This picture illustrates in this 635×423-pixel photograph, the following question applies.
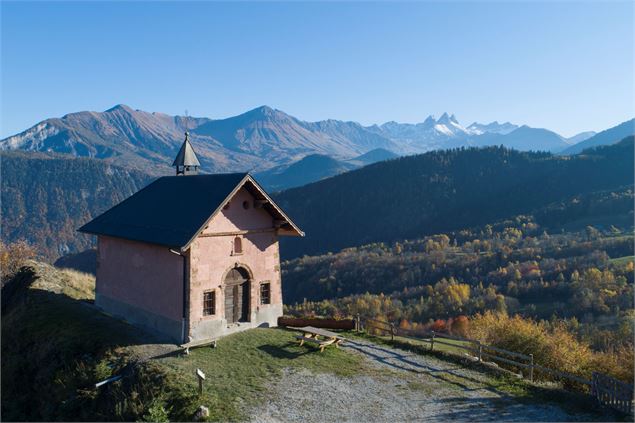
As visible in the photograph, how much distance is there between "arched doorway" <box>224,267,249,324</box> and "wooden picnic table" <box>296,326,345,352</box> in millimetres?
3535

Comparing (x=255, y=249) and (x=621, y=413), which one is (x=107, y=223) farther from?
(x=621, y=413)

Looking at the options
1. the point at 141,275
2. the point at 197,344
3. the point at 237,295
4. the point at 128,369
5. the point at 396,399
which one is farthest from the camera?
the point at 141,275

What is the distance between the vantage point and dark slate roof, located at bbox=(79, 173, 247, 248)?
24328 millimetres

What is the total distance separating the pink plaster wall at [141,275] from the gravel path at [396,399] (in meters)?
7.72

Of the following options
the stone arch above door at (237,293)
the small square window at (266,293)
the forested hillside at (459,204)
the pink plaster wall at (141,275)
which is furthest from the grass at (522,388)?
the forested hillside at (459,204)

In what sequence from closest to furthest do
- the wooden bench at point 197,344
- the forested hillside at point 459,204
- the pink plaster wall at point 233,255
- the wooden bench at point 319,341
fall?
the wooden bench at point 197,344
the wooden bench at point 319,341
the pink plaster wall at point 233,255
the forested hillside at point 459,204

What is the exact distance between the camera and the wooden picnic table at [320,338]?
78.5ft

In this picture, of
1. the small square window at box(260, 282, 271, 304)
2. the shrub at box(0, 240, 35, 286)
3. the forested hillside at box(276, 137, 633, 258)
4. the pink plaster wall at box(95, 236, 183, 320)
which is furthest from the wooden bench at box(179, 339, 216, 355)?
the forested hillside at box(276, 137, 633, 258)

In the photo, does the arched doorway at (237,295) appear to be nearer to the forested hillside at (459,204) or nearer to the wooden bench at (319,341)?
the wooden bench at (319,341)

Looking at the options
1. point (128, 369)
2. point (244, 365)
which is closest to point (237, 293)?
point (244, 365)

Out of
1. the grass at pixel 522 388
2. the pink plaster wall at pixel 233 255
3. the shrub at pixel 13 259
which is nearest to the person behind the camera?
the grass at pixel 522 388

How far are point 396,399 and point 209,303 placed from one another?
10.8 metres

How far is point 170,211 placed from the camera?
88.0 feet

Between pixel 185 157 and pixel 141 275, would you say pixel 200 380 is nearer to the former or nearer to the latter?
pixel 141 275
